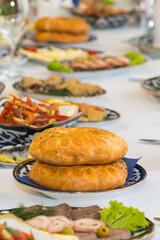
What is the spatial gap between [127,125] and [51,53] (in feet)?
4.83

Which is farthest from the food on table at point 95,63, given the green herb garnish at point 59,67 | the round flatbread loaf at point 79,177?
the round flatbread loaf at point 79,177

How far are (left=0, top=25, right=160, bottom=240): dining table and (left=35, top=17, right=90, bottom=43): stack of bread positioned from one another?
0.10 metres

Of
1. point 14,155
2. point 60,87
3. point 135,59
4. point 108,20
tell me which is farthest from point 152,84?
point 108,20

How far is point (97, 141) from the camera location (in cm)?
118

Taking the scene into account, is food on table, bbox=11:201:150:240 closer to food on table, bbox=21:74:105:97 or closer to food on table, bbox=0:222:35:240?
food on table, bbox=0:222:35:240

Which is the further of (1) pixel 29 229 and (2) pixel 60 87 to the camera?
(2) pixel 60 87

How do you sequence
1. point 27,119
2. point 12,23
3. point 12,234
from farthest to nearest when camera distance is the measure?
point 12,23
point 27,119
point 12,234

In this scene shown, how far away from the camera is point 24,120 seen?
5.46ft

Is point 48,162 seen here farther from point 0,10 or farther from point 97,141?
point 0,10

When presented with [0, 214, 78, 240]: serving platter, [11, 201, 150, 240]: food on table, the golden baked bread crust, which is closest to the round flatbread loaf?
[11, 201, 150, 240]: food on table

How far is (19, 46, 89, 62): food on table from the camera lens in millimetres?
3150

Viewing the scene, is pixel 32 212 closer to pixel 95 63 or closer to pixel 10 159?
pixel 10 159

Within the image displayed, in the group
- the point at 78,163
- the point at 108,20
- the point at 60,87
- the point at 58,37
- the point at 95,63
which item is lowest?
the point at 108,20

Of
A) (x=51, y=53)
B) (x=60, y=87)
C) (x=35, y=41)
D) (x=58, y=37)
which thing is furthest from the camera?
(x=35, y=41)
